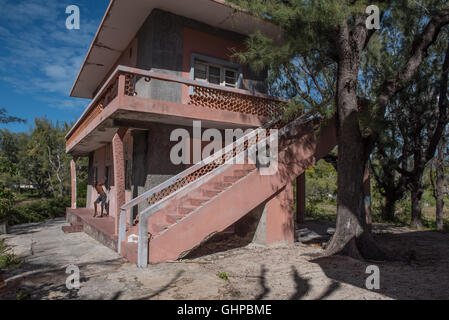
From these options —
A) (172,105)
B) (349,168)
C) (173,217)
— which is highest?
(172,105)

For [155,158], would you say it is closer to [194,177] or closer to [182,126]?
[182,126]

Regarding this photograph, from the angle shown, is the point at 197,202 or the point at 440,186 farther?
the point at 440,186

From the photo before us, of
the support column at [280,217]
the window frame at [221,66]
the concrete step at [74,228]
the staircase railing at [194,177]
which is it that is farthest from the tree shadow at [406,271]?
the concrete step at [74,228]

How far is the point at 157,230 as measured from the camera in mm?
7238

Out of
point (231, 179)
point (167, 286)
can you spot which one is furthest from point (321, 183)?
point (167, 286)

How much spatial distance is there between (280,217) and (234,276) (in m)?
2.97

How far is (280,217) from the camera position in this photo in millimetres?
8516

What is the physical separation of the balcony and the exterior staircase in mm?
688

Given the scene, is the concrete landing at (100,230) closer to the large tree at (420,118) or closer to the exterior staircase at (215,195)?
the exterior staircase at (215,195)

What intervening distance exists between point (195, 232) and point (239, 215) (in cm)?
121

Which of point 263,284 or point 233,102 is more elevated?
point 233,102
